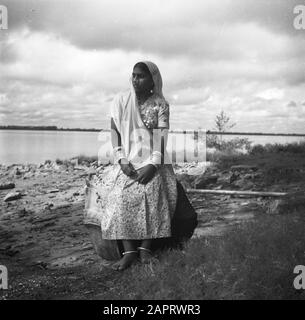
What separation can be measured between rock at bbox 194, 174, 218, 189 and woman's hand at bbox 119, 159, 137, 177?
4561 millimetres

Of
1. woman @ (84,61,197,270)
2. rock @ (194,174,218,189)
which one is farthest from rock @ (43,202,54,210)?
woman @ (84,61,197,270)

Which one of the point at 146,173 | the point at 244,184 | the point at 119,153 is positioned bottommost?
the point at 244,184

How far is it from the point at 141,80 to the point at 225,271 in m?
1.96

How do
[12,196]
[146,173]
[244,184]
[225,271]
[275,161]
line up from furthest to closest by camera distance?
[275,161]
[12,196]
[244,184]
[146,173]
[225,271]

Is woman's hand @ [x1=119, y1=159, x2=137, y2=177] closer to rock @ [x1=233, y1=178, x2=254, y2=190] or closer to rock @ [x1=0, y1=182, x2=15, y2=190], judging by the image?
rock @ [x1=233, y1=178, x2=254, y2=190]

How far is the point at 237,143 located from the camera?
1427 centimetres

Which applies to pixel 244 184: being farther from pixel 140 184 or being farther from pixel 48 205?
pixel 140 184

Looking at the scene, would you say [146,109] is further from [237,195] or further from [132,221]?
[237,195]

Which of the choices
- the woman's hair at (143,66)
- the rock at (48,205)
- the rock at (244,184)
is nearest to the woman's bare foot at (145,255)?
the woman's hair at (143,66)

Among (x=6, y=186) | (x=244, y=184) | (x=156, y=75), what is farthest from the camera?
(x=6, y=186)

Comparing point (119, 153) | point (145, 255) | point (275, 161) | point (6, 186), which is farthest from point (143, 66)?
point (6, 186)

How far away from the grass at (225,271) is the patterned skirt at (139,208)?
33cm

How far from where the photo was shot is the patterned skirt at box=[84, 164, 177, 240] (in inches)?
170

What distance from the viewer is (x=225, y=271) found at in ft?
13.0
